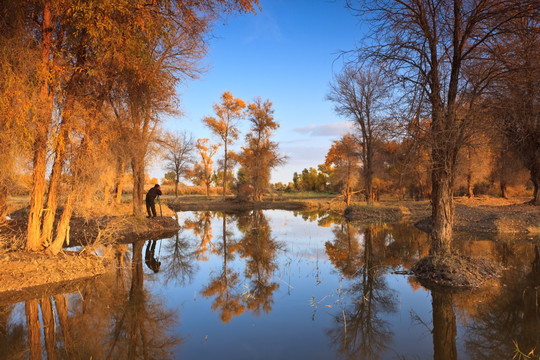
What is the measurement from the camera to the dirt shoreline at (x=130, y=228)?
755 centimetres

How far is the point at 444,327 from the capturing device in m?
5.59

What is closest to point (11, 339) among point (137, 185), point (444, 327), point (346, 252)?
point (444, 327)

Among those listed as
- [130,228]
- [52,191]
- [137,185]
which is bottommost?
[130,228]

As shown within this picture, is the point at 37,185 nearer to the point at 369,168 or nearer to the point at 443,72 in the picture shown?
the point at 443,72

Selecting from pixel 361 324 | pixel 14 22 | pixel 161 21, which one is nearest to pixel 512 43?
pixel 361 324

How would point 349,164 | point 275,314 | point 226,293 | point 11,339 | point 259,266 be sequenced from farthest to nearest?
1. point 349,164
2. point 259,266
3. point 226,293
4. point 275,314
5. point 11,339

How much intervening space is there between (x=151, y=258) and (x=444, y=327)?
29.4 feet

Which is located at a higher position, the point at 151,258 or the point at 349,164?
the point at 349,164

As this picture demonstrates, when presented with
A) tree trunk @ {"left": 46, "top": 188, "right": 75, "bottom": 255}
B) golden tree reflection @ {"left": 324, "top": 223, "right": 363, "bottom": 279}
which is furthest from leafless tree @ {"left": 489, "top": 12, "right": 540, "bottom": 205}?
tree trunk @ {"left": 46, "top": 188, "right": 75, "bottom": 255}

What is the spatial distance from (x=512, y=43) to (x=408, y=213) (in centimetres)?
2105

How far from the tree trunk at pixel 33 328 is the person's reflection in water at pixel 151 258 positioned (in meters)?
3.57

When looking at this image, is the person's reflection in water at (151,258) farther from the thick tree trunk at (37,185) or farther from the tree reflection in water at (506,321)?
the tree reflection in water at (506,321)

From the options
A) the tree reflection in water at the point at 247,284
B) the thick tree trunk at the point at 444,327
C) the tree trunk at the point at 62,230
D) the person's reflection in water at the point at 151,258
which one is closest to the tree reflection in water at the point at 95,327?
the tree reflection in water at the point at 247,284

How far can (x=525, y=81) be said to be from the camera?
8.28 metres
